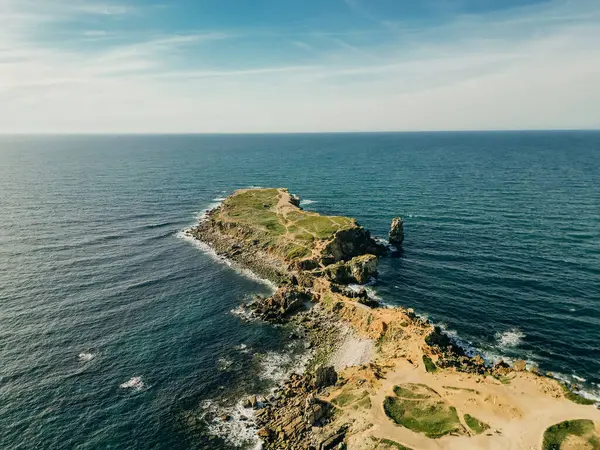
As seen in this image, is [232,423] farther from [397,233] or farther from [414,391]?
[397,233]

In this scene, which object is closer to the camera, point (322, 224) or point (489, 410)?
point (489, 410)

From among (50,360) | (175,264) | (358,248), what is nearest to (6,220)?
(175,264)

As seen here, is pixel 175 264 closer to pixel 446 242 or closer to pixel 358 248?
pixel 358 248

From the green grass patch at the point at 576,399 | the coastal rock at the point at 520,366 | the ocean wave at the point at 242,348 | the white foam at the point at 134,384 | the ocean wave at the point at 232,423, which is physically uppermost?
the green grass patch at the point at 576,399

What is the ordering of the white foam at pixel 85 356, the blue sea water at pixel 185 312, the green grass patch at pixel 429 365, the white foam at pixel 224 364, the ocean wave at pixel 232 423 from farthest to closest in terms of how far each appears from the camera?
the white foam at pixel 85 356
the white foam at pixel 224 364
the green grass patch at pixel 429 365
the blue sea water at pixel 185 312
the ocean wave at pixel 232 423

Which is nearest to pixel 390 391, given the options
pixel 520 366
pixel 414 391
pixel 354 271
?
pixel 414 391

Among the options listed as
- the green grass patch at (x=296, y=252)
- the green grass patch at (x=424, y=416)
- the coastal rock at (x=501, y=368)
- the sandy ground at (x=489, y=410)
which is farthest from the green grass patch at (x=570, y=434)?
the green grass patch at (x=296, y=252)

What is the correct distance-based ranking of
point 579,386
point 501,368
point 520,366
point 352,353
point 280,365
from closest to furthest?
point 579,386 → point 520,366 → point 501,368 → point 280,365 → point 352,353

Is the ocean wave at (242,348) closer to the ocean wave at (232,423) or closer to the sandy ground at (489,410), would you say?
the ocean wave at (232,423)
